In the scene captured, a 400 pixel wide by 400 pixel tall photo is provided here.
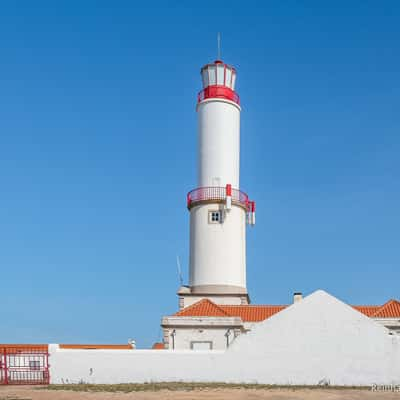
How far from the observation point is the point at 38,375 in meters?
22.9

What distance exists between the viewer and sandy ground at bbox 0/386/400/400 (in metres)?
17.6

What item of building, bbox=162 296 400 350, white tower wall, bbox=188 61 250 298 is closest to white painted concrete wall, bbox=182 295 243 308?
white tower wall, bbox=188 61 250 298

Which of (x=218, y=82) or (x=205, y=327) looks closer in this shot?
(x=205, y=327)

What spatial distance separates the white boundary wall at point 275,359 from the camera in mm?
21531

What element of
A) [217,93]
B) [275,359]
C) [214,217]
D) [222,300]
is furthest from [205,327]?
[217,93]

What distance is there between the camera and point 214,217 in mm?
31344

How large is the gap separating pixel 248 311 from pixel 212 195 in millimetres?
6443

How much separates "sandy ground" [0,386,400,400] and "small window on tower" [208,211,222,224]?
12792mm

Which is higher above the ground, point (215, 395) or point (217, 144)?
point (217, 144)

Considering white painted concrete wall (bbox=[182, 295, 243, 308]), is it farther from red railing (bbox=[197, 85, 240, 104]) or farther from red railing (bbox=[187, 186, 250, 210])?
red railing (bbox=[197, 85, 240, 104])

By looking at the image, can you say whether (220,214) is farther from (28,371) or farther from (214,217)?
(28,371)

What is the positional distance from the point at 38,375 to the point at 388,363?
13.2 meters

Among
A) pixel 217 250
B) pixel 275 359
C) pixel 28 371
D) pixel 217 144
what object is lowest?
pixel 28 371

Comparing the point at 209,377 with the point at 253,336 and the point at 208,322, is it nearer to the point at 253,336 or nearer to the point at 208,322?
the point at 253,336
